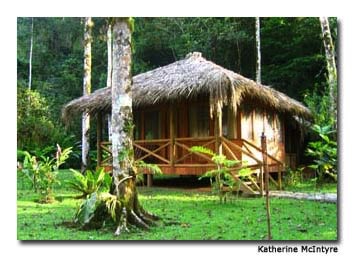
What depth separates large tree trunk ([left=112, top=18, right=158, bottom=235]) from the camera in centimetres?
525

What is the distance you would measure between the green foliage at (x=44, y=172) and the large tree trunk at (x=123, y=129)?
66.9 inches

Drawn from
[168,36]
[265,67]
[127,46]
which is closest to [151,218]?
[127,46]

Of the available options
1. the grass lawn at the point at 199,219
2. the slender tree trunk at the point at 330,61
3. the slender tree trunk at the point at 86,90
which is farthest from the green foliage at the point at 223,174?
the slender tree trunk at the point at 86,90

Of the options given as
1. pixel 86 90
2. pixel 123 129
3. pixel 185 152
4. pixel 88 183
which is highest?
pixel 86 90

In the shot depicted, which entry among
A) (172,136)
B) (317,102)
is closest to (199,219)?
(172,136)

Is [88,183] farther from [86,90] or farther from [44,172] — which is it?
[86,90]

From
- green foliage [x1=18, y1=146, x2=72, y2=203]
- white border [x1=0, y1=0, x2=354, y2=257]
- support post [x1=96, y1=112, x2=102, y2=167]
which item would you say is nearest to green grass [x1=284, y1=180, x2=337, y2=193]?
white border [x1=0, y1=0, x2=354, y2=257]

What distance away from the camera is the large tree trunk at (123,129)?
207 inches

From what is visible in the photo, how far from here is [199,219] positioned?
18.8 feet

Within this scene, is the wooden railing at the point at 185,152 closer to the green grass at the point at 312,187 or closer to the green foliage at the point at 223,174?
the green grass at the point at 312,187

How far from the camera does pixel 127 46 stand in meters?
5.37

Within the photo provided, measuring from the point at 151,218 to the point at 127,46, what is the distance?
71.8 inches

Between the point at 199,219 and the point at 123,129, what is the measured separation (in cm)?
134
